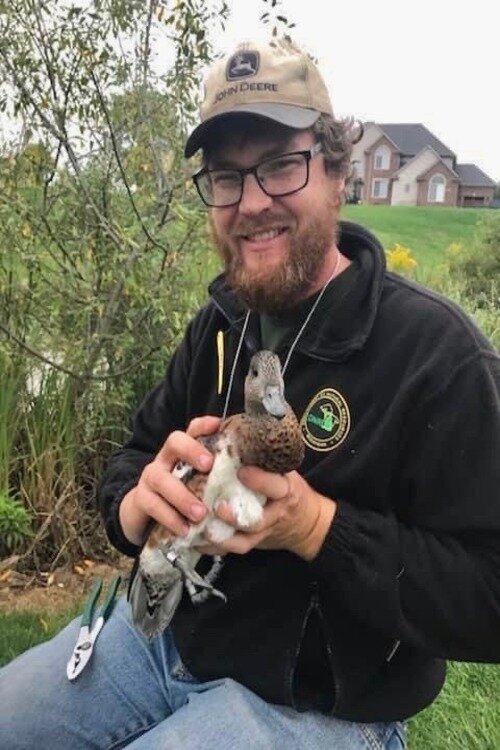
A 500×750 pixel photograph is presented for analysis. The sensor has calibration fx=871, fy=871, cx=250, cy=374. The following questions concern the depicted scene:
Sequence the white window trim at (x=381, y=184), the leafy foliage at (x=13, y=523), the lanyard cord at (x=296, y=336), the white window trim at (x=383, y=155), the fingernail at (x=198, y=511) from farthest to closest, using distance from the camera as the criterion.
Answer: the white window trim at (x=383, y=155), the white window trim at (x=381, y=184), the leafy foliage at (x=13, y=523), the lanyard cord at (x=296, y=336), the fingernail at (x=198, y=511)

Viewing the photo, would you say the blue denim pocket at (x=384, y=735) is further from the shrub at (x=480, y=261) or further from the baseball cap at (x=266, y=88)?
the shrub at (x=480, y=261)

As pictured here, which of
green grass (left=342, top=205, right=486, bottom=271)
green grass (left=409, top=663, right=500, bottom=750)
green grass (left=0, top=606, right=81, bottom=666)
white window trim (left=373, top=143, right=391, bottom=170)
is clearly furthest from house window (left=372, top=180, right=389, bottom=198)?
green grass (left=409, top=663, right=500, bottom=750)

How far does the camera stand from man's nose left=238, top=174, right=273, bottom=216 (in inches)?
85.4

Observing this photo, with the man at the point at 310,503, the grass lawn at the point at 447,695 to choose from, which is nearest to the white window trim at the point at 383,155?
the grass lawn at the point at 447,695

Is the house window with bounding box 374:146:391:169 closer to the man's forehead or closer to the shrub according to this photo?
the shrub

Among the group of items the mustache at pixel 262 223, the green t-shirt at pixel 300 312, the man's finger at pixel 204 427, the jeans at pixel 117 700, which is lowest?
the jeans at pixel 117 700

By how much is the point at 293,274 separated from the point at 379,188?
1945 inches

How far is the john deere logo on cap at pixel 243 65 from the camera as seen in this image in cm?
221

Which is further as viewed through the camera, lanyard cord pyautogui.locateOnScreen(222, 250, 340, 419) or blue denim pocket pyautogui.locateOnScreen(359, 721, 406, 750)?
lanyard cord pyautogui.locateOnScreen(222, 250, 340, 419)

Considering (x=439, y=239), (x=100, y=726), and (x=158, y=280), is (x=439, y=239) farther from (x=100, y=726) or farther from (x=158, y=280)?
(x=100, y=726)

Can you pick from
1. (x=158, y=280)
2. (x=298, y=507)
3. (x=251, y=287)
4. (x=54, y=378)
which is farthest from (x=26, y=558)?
(x=298, y=507)

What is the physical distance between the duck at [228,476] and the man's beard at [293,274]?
0.49 meters

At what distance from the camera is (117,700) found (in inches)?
84.0

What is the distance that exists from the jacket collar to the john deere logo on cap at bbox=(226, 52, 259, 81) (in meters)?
0.49
